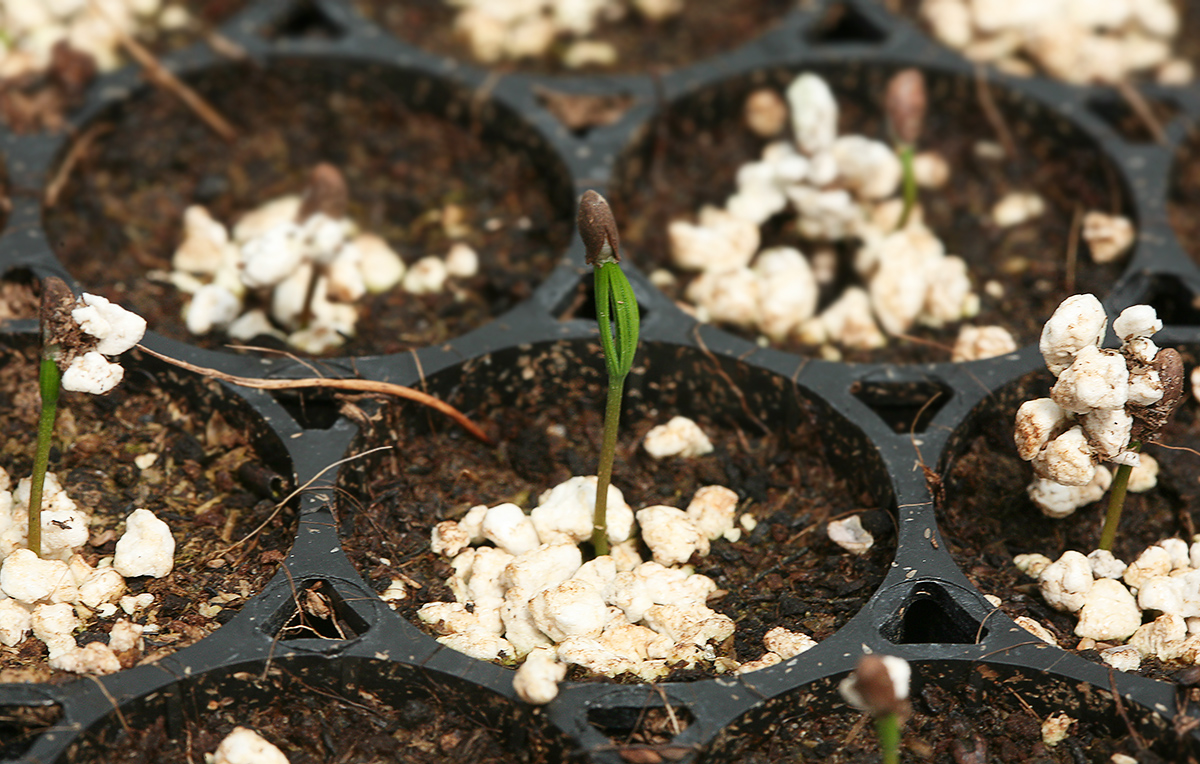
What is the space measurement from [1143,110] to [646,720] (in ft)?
4.28

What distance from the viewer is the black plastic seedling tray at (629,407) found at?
1.24 metres

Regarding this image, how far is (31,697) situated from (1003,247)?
1407 mm

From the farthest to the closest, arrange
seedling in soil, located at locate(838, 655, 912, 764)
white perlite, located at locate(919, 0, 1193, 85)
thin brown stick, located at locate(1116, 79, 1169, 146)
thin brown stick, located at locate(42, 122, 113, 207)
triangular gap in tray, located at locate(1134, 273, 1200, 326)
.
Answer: white perlite, located at locate(919, 0, 1193, 85), thin brown stick, located at locate(1116, 79, 1169, 146), thin brown stick, located at locate(42, 122, 113, 207), triangular gap in tray, located at locate(1134, 273, 1200, 326), seedling in soil, located at locate(838, 655, 912, 764)

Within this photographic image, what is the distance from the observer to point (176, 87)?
1944 millimetres

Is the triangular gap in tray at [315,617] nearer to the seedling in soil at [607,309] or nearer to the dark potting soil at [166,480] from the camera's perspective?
the dark potting soil at [166,480]

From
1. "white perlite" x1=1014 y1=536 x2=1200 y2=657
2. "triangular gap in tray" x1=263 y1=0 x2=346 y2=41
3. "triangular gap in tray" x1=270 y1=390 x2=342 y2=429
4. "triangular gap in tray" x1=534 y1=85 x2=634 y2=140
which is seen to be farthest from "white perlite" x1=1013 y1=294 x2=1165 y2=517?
"triangular gap in tray" x1=263 y1=0 x2=346 y2=41

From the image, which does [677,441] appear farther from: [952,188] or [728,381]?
[952,188]

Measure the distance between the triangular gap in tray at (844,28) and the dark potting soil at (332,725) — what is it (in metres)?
1.33

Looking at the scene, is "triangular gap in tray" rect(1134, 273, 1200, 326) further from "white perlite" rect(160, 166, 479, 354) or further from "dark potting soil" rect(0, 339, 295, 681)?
"dark potting soil" rect(0, 339, 295, 681)

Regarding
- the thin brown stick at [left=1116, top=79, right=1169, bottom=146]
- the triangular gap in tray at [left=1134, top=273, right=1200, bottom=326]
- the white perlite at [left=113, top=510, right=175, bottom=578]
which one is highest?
the thin brown stick at [left=1116, top=79, right=1169, bottom=146]

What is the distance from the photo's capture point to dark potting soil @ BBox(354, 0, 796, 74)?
6.88ft

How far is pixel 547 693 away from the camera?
1188 millimetres

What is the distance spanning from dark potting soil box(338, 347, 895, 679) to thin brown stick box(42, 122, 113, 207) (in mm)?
687

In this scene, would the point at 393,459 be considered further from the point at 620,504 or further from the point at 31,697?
the point at 31,697
